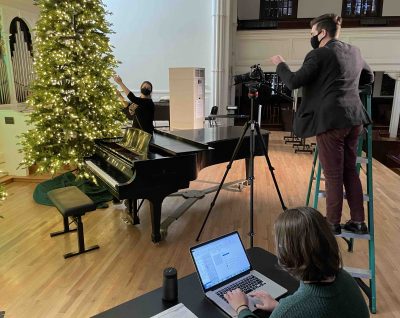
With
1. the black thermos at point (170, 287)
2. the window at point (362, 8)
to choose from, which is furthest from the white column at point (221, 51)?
the black thermos at point (170, 287)

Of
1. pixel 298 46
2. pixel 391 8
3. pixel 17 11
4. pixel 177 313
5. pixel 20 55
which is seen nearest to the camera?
pixel 177 313

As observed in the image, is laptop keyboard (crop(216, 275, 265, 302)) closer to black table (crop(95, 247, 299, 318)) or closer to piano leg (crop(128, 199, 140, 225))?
black table (crop(95, 247, 299, 318))

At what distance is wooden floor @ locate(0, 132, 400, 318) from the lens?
93.0 inches

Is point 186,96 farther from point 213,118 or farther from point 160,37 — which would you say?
point 160,37

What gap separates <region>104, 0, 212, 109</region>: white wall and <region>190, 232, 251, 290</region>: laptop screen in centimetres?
831

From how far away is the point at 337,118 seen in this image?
1.97 metres

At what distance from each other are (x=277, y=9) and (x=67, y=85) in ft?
28.3

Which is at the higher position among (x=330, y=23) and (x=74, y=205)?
(x=330, y=23)

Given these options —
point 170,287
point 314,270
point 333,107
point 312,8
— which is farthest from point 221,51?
point 314,270

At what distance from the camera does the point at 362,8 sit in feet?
33.7

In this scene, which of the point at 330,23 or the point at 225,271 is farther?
the point at 330,23

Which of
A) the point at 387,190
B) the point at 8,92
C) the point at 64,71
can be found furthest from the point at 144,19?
the point at 387,190

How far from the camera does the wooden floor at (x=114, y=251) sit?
93.0 inches

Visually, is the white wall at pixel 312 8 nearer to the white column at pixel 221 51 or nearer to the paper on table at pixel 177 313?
the white column at pixel 221 51
